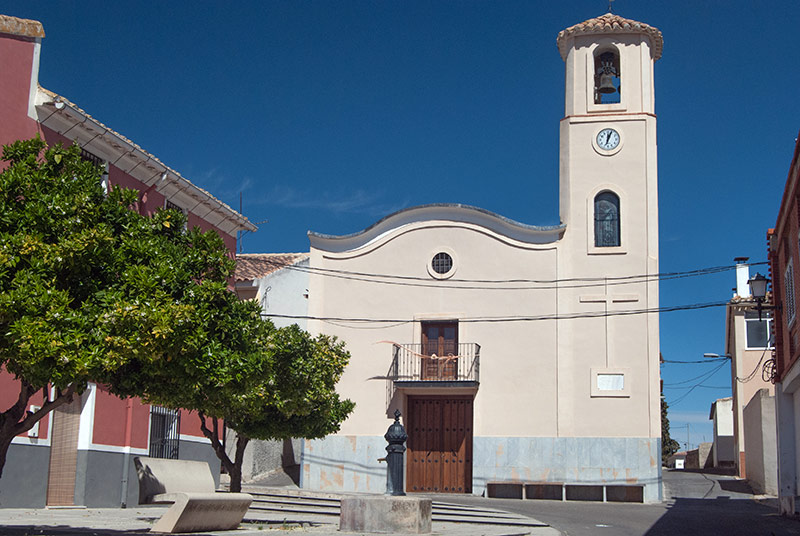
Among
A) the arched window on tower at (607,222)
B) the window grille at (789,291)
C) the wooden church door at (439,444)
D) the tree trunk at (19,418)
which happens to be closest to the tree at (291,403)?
the tree trunk at (19,418)

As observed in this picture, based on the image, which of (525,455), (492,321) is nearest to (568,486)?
(525,455)

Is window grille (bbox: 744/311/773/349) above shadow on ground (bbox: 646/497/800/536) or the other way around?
above

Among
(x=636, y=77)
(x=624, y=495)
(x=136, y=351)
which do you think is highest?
(x=636, y=77)

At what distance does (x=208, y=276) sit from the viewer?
1124 cm

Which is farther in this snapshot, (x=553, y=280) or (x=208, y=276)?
(x=553, y=280)

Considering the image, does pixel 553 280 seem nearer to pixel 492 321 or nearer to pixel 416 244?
pixel 492 321

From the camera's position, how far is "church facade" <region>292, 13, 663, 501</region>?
2438 centimetres

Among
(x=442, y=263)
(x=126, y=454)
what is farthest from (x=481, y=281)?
(x=126, y=454)

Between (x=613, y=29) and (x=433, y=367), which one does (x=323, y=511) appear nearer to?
(x=433, y=367)

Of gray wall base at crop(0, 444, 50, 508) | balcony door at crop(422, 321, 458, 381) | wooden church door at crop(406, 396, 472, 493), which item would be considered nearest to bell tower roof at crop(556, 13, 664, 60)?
balcony door at crop(422, 321, 458, 381)

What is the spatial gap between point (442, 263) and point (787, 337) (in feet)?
33.9

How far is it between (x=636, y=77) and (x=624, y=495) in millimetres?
11159

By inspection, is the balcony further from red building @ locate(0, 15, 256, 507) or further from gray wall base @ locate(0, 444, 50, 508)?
gray wall base @ locate(0, 444, 50, 508)

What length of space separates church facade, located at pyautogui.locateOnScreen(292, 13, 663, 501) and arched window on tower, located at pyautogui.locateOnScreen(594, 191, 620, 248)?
0.12 feet
